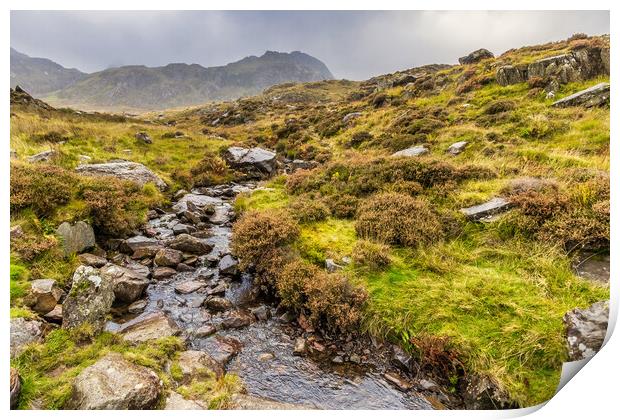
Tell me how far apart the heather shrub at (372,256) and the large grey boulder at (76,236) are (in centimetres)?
780

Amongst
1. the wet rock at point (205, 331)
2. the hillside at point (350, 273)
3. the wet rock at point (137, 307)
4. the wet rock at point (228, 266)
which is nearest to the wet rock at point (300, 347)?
the hillside at point (350, 273)

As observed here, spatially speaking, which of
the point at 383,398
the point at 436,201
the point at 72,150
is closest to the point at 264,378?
the point at 383,398

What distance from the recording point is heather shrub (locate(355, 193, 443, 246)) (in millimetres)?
8859

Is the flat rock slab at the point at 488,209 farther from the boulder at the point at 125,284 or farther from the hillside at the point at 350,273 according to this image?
the boulder at the point at 125,284

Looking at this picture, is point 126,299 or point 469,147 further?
point 469,147

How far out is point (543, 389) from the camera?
201 inches

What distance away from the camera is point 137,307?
793cm

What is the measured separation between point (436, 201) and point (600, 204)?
13.5 ft

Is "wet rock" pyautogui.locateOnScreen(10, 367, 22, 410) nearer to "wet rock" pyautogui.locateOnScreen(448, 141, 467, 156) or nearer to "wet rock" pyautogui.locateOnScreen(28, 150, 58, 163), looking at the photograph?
"wet rock" pyautogui.locateOnScreen(28, 150, 58, 163)

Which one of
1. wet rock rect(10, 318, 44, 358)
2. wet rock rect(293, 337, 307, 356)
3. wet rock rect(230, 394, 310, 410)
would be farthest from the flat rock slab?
wet rock rect(10, 318, 44, 358)

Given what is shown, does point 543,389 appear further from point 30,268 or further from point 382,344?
point 30,268

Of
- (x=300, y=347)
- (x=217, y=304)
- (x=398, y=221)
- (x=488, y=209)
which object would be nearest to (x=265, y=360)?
(x=300, y=347)

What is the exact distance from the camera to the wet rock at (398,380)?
5902 mm

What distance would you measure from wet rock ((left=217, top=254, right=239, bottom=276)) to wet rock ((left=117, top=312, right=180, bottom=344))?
7.91 ft
